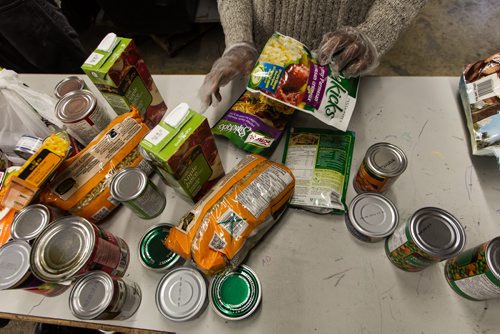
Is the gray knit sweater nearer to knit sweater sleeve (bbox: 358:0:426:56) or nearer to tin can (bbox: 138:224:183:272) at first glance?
knit sweater sleeve (bbox: 358:0:426:56)

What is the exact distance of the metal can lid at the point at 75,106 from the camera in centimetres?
84

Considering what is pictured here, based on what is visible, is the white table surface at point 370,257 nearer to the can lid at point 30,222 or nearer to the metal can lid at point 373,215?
the metal can lid at point 373,215

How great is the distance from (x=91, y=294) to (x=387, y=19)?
1.06m

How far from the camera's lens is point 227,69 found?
3.07 feet

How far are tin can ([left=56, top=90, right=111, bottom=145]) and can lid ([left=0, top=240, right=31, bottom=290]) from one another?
0.32m

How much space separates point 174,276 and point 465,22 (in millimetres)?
2754

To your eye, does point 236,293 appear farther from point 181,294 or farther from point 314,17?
point 314,17

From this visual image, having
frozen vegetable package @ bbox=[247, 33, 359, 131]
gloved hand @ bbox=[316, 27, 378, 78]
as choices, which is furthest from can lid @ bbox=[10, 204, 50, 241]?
gloved hand @ bbox=[316, 27, 378, 78]

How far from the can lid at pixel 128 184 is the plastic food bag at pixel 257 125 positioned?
0.28 meters

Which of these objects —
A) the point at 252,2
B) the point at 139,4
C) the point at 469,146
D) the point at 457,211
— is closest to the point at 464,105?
the point at 469,146

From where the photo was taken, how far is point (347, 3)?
0.95 m

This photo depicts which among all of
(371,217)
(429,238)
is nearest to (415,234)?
(429,238)

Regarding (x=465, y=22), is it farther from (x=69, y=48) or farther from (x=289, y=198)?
(x=69, y=48)

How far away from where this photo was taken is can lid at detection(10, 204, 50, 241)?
0.74 metres
